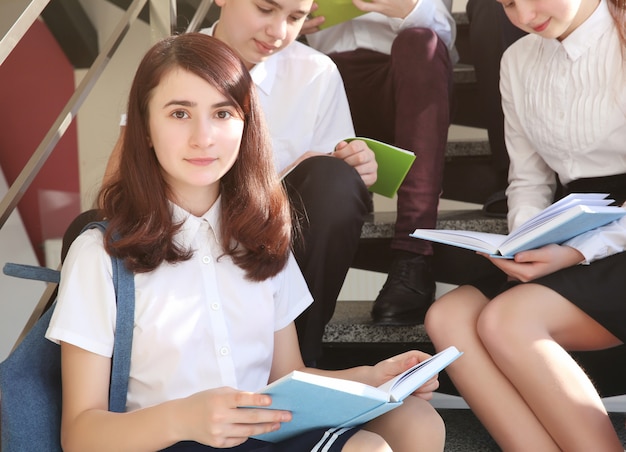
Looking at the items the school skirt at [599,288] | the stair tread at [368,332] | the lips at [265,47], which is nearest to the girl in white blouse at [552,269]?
the school skirt at [599,288]

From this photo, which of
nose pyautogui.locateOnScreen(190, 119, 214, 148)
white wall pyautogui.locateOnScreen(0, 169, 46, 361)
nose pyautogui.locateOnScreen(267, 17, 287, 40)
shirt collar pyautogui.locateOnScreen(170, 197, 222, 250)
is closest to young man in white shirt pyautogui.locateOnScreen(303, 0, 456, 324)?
nose pyautogui.locateOnScreen(267, 17, 287, 40)

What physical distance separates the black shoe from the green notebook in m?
0.19

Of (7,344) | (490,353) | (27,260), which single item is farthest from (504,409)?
(27,260)

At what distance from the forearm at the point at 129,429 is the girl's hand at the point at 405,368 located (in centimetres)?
33

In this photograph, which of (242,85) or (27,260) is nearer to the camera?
(242,85)

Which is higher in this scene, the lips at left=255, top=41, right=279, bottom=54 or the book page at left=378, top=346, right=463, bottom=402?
the lips at left=255, top=41, right=279, bottom=54

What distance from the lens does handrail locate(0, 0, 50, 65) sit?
144cm

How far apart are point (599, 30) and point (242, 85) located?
727 millimetres

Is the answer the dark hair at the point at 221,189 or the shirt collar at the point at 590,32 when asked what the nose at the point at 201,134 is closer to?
the dark hair at the point at 221,189

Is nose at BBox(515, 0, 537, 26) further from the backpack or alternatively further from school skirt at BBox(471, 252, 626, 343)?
the backpack

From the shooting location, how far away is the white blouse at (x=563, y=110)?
1694mm

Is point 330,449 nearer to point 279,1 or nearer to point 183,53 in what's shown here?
point 183,53

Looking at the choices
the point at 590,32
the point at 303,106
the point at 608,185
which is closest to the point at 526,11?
the point at 590,32

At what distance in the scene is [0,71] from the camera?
302 centimetres
